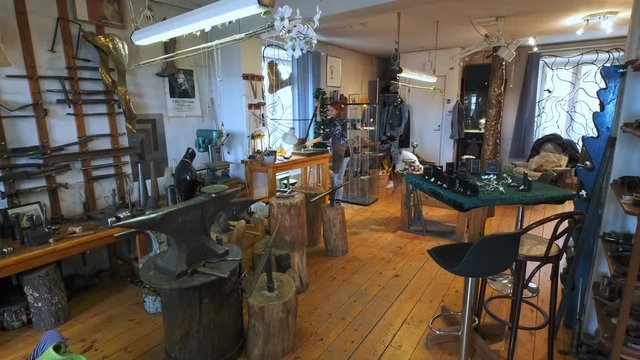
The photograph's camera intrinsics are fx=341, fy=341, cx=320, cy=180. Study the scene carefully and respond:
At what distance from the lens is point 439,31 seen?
518 centimetres

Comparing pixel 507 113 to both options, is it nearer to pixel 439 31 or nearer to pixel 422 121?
pixel 422 121

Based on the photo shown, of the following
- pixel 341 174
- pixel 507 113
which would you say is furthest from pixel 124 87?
pixel 507 113

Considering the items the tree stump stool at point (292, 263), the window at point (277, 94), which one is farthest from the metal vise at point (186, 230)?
the window at point (277, 94)

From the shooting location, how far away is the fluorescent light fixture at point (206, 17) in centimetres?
166

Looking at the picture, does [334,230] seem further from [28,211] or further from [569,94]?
[569,94]

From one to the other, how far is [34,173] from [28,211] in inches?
12.6

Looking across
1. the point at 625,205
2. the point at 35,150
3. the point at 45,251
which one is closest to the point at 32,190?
the point at 35,150

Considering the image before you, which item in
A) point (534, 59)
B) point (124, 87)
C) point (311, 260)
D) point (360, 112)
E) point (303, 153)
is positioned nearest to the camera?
point (124, 87)

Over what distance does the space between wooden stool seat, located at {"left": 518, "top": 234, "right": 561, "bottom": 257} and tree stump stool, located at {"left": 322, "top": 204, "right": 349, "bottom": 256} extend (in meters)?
1.77

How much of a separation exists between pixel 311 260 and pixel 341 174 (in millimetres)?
2145

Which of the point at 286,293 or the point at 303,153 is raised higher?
the point at 303,153

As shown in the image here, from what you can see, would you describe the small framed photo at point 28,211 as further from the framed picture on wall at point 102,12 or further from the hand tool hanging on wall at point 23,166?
the framed picture on wall at point 102,12

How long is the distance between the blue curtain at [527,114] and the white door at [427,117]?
1422 mm

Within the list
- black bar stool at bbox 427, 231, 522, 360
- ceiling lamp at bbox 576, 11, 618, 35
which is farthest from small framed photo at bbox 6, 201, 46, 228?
ceiling lamp at bbox 576, 11, 618, 35
